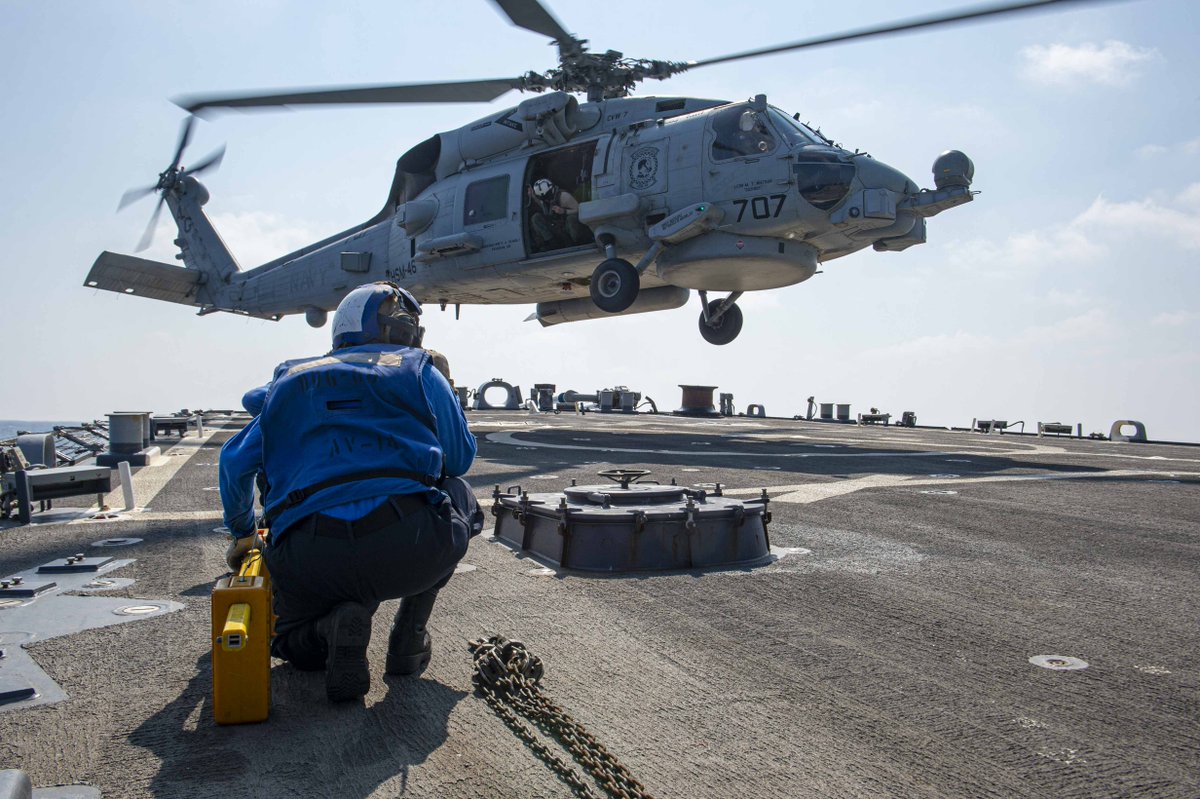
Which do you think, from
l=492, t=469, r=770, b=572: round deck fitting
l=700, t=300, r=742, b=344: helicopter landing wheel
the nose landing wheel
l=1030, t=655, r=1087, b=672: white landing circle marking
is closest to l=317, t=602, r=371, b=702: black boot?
l=492, t=469, r=770, b=572: round deck fitting

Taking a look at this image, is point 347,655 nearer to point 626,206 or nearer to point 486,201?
point 626,206

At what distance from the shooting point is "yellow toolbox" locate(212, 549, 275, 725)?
2699 mm

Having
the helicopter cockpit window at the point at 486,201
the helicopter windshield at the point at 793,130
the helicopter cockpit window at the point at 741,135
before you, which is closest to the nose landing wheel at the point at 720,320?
the helicopter cockpit window at the point at 741,135

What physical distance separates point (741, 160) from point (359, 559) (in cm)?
1389

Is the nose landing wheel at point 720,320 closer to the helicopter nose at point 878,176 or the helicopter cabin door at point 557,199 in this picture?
the helicopter cabin door at point 557,199

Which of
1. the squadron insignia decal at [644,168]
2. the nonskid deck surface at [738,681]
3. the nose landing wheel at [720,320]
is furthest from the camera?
the nose landing wheel at [720,320]

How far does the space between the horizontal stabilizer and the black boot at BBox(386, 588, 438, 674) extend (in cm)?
2517

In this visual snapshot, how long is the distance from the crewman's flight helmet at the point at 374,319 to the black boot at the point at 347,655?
1.08 m

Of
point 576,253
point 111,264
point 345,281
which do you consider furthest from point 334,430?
point 111,264

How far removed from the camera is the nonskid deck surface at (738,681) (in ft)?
7.89

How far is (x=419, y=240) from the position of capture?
19766 mm

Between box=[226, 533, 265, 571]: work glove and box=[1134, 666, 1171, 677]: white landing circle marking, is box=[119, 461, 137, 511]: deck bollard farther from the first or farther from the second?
box=[1134, 666, 1171, 677]: white landing circle marking

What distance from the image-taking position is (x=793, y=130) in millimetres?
15484

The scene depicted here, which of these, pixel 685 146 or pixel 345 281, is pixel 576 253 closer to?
pixel 685 146
